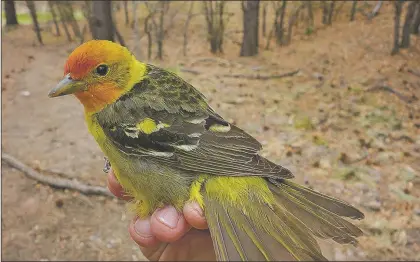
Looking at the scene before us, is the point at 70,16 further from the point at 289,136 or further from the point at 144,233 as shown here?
the point at 144,233

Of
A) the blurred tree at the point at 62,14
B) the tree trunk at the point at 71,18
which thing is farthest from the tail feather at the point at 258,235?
the blurred tree at the point at 62,14

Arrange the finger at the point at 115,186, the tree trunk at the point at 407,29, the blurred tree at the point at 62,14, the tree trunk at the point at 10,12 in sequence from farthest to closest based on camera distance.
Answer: the tree trunk at the point at 10,12 → the blurred tree at the point at 62,14 → the tree trunk at the point at 407,29 → the finger at the point at 115,186

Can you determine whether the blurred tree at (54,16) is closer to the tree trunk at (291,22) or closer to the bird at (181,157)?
the tree trunk at (291,22)

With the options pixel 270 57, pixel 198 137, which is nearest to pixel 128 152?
pixel 198 137

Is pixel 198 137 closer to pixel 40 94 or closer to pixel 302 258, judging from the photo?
pixel 302 258

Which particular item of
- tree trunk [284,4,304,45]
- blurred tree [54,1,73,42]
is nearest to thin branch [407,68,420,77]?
tree trunk [284,4,304,45]

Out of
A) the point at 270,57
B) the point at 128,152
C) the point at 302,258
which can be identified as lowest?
the point at 270,57

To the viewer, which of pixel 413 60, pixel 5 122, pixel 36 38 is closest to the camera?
pixel 5 122

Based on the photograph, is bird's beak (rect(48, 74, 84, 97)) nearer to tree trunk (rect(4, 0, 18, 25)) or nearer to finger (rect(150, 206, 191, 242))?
finger (rect(150, 206, 191, 242))
